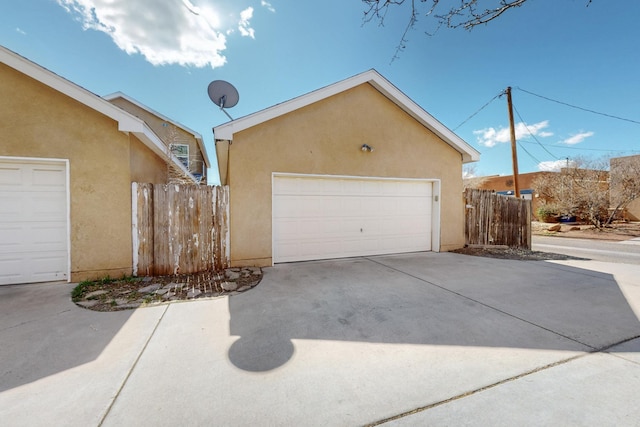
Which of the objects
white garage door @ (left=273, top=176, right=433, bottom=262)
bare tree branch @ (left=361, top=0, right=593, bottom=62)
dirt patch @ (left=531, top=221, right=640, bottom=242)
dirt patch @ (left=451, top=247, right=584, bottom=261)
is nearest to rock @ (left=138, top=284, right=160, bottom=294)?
white garage door @ (left=273, top=176, right=433, bottom=262)

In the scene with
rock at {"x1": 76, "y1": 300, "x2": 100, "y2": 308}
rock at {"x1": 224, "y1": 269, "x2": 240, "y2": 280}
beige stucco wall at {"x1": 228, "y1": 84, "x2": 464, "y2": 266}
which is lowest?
rock at {"x1": 76, "y1": 300, "x2": 100, "y2": 308}

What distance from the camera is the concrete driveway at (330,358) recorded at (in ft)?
5.75

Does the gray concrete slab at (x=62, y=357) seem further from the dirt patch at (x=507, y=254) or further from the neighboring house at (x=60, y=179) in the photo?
the dirt patch at (x=507, y=254)

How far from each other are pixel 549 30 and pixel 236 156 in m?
9.63

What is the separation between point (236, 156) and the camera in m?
5.64

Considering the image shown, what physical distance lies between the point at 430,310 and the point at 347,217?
3664 mm

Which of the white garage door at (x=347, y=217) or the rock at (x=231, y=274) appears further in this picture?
the white garage door at (x=347, y=217)

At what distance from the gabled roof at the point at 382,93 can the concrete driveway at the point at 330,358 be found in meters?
3.61

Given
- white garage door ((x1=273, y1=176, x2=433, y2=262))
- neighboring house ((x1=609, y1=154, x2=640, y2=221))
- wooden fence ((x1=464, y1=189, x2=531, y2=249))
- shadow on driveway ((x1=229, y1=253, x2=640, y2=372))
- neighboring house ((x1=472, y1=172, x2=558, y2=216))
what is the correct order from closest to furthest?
shadow on driveway ((x1=229, y1=253, x2=640, y2=372)), white garage door ((x1=273, y1=176, x2=433, y2=262)), wooden fence ((x1=464, y1=189, x2=531, y2=249)), neighboring house ((x1=609, y1=154, x2=640, y2=221)), neighboring house ((x1=472, y1=172, x2=558, y2=216))

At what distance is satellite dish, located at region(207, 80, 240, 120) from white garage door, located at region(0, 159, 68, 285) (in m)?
3.49

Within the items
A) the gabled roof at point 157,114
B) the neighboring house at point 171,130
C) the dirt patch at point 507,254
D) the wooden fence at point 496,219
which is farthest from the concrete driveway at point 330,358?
the gabled roof at point 157,114

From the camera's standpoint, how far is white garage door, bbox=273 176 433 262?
6.26m

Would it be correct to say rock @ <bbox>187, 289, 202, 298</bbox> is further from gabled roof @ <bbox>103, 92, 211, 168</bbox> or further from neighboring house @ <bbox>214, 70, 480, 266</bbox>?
gabled roof @ <bbox>103, 92, 211, 168</bbox>

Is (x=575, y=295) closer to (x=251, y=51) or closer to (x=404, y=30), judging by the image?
(x=404, y=30)
